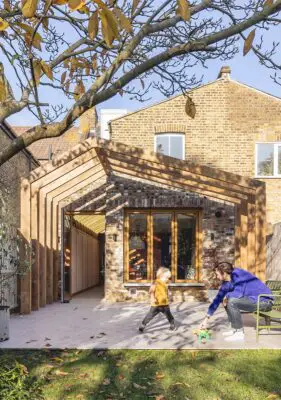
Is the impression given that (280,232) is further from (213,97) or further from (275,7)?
(275,7)

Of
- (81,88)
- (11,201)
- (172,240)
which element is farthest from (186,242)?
(81,88)

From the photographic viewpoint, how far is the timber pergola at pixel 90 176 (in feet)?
39.5

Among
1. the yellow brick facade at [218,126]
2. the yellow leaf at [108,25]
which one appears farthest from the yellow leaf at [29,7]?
the yellow brick facade at [218,126]

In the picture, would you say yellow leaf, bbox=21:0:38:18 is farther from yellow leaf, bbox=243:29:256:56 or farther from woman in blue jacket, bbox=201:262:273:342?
woman in blue jacket, bbox=201:262:273:342

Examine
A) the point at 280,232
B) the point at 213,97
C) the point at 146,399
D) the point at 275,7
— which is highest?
the point at 213,97

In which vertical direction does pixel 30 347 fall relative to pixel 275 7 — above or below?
below

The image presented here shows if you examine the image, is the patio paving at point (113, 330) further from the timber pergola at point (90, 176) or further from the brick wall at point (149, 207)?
the brick wall at point (149, 207)

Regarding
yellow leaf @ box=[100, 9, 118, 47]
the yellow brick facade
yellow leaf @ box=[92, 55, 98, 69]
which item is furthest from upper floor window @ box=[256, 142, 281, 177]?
yellow leaf @ box=[100, 9, 118, 47]

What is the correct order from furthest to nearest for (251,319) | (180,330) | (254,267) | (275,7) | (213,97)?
1. (213,97)
2. (254,267)
3. (251,319)
4. (180,330)
5. (275,7)

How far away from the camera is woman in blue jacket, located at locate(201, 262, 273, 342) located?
8.05 m

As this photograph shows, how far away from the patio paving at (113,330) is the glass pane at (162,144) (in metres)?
6.31

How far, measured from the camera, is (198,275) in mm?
14359

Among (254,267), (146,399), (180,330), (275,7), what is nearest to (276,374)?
(146,399)

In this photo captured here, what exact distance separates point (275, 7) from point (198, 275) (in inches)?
439
